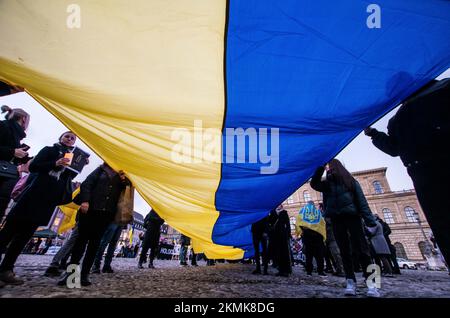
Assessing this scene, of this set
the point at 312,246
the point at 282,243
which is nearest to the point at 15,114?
the point at 282,243

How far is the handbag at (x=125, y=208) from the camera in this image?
11.2 ft

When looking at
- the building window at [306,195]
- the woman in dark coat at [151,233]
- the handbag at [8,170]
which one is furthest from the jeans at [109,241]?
the building window at [306,195]

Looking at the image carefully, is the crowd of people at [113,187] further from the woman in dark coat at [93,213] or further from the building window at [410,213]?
the building window at [410,213]

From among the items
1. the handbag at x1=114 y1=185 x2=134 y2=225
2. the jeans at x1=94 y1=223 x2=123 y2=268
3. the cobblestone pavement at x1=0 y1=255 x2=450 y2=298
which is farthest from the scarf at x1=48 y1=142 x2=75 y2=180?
the jeans at x1=94 y1=223 x2=123 y2=268

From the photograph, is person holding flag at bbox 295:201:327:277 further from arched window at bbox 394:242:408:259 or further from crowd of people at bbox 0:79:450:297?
arched window at bbox 394:242:408:259

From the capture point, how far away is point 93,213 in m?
2.57

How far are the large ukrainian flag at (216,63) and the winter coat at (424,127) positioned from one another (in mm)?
274

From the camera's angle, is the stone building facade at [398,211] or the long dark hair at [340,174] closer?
the long dark hair at [340,174]

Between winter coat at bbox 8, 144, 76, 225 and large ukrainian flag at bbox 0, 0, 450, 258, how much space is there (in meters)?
0.71

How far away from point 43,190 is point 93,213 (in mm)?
641

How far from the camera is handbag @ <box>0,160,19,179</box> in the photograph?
6.78 feet

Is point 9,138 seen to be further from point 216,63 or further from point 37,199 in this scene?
point 216,63
